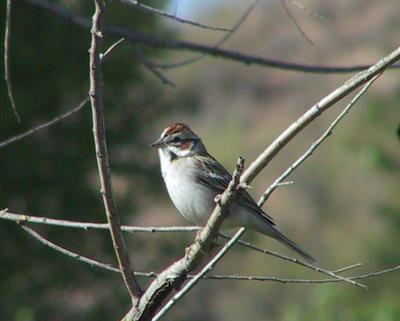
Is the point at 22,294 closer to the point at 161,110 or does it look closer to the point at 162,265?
the point at 162,265

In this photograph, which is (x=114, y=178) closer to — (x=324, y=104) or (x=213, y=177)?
→ (x=213, y=177)

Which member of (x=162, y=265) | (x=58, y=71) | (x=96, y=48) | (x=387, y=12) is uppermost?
(x=387, y=12)

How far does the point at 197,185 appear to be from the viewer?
554 centimetres

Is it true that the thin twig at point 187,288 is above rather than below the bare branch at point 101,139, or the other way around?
below

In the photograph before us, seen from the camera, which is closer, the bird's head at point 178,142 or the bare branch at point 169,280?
the bare branch at point 169,280

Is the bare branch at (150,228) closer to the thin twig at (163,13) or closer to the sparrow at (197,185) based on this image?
the thin twig at (163,13)

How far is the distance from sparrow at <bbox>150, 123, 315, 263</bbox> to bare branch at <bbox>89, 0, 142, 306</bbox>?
171cm

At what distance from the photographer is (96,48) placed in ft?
9.82

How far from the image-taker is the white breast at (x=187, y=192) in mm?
5348

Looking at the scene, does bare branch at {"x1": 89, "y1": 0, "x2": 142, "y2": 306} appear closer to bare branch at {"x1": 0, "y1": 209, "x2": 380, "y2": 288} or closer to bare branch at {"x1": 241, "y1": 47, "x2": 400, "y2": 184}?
bare branch at {"x1": 0, "y1": 209, "x2": 380, "y2": 288}

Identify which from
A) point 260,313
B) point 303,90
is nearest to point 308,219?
point 260,313

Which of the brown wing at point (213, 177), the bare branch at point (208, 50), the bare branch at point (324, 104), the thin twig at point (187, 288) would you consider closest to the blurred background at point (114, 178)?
the bare branch at point (208, 50)

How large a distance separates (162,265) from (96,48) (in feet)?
46.6

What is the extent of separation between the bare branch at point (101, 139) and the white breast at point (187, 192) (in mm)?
1896
